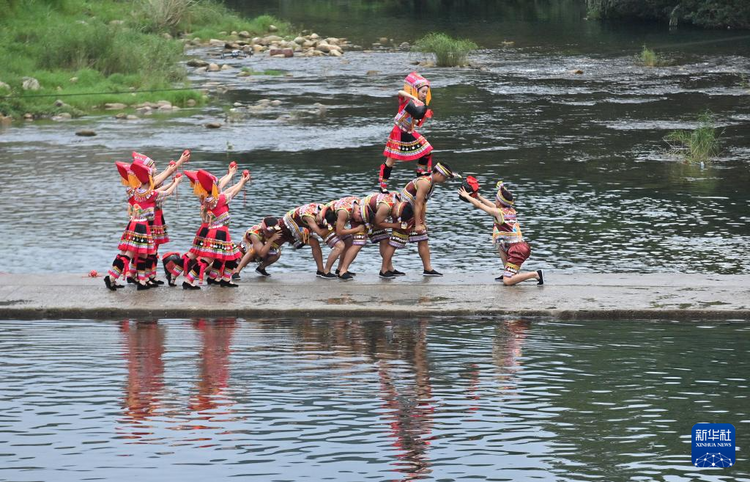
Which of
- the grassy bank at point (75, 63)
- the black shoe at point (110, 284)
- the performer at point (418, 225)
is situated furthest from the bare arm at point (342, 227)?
the grassy bank at point (75, 63)

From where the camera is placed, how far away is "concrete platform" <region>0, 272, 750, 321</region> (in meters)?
12.7

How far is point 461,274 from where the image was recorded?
1465cm

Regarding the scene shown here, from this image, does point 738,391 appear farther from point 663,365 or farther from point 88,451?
point 88,451

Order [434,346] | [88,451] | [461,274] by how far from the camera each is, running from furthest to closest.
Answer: [461,274], [434,346], [88,451]

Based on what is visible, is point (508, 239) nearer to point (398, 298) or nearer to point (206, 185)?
point (398, 298)

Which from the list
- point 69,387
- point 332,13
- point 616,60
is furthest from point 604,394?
point 332,13

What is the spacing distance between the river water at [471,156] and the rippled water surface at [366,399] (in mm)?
3783

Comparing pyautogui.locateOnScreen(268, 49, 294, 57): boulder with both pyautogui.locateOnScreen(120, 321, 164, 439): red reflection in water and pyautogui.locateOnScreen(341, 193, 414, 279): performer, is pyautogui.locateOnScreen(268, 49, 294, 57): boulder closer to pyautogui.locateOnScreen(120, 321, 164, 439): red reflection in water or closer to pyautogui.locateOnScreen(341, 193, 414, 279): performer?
pyautogui.locateOnScreen(341, 193, 414, 279): performer

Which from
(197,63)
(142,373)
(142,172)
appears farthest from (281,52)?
(142,373)

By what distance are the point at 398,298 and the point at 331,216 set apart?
151 centimetres

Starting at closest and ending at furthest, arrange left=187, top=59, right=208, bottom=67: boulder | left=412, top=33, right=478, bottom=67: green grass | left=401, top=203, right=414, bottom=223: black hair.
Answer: left=401, top=203, right=414, bottom=223: black hair
left=187, top=59, right=208, bottom=67: boulder
left=412, top=33, right=478, bottom=67: green grass

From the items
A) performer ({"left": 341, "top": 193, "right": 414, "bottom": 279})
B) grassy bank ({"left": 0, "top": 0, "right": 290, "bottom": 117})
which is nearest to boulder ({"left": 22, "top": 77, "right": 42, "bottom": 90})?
grassy bank ({"left": 0, "top": 0, "right": 290, "bottom": 117})

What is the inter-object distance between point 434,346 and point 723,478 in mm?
3737

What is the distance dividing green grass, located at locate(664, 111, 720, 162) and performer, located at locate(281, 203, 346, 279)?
39.3 ft
